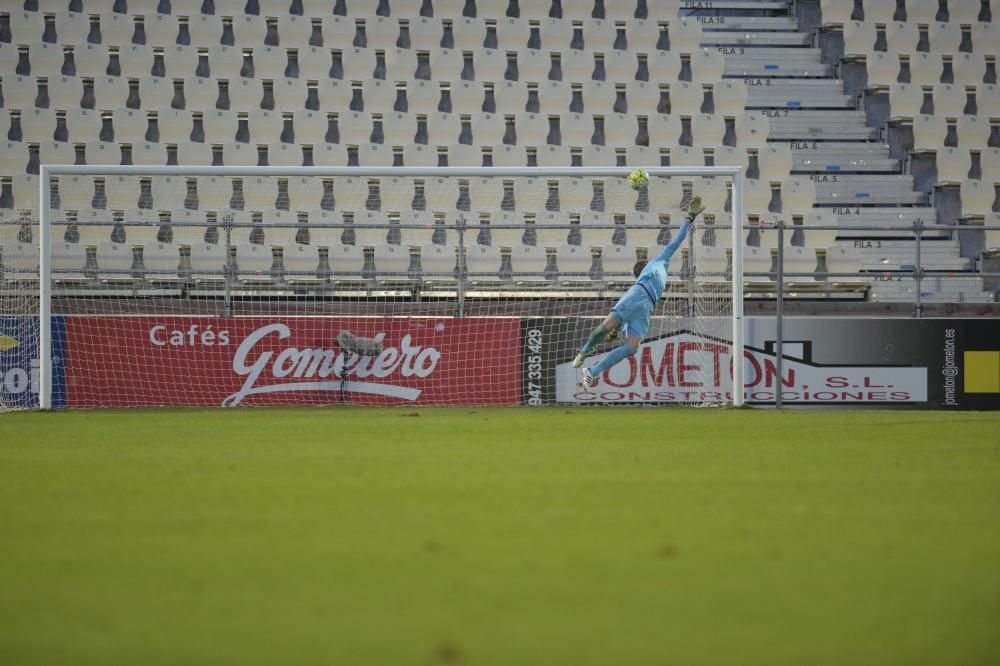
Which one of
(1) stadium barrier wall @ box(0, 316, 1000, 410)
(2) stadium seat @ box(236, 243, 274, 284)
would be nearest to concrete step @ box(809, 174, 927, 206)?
(1) stadium barrier wall @ box(0, 316, 1000, 410)

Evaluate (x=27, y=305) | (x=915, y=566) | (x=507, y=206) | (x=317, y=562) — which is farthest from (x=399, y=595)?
(x=507, y=206)

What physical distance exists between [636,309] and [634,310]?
3 centimetres

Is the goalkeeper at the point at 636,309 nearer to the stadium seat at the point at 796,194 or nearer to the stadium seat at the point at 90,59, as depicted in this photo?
the stadium seat at the point at 796,194

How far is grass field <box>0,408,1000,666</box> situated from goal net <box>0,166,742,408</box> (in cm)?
667

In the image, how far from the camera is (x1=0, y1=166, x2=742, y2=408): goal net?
46.6 feet

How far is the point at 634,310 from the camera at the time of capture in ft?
42.2

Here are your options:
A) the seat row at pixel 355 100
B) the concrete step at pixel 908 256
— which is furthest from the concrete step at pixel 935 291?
the seat row at pixel 355 100

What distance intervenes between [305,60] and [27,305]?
26.2ft

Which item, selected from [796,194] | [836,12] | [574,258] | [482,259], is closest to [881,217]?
[796,194]

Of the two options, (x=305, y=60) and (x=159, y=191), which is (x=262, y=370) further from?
(x=305, y=60)

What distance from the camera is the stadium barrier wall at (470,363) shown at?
1425 centimetres

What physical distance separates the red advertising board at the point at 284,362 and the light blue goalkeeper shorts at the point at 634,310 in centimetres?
226

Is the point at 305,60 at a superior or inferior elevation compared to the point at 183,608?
superior

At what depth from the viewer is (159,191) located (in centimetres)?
1880
